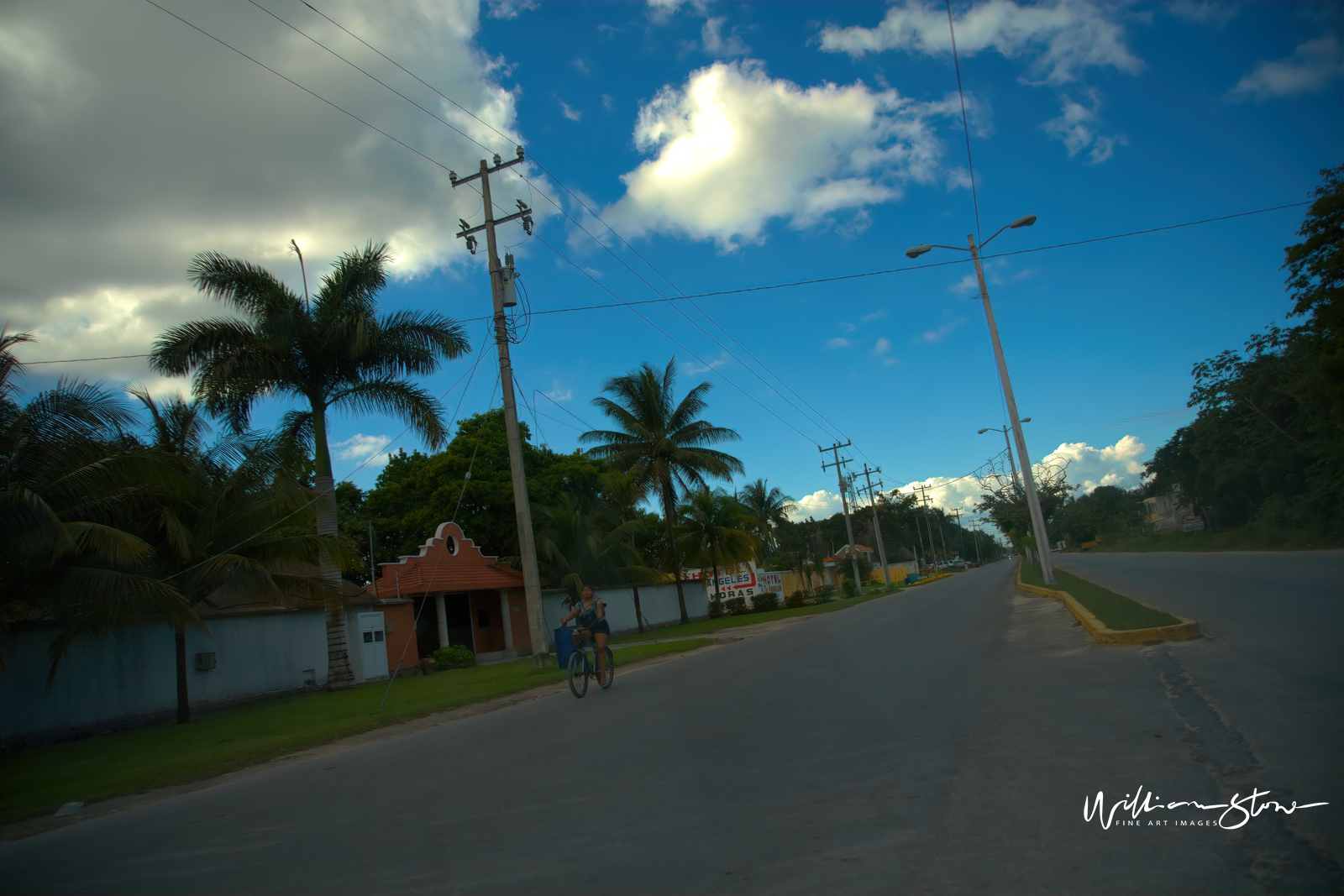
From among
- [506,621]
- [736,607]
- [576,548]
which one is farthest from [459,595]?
[736,607]

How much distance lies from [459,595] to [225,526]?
47.9 feet

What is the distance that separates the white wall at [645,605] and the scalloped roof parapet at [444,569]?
7.31ft

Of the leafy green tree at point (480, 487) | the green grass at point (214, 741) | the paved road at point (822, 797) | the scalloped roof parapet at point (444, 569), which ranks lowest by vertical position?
the paved road at point (822, 797)

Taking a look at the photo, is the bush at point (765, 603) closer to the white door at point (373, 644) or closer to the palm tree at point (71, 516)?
the white door at point (373, 644)

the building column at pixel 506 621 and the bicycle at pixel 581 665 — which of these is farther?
the building column at pixel 506 621

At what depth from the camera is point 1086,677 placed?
25.1 ft

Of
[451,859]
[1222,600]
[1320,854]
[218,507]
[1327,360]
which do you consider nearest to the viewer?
[1320,854]

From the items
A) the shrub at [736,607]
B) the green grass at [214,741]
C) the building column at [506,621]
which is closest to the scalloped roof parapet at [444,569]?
the building column at [506,621]

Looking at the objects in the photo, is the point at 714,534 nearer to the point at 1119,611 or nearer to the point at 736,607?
the point at 736,607

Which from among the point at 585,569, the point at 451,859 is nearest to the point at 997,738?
the point at 451,859

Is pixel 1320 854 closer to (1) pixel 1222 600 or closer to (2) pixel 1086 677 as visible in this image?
(2) pixel 1086 677

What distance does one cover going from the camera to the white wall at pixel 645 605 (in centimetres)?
3103

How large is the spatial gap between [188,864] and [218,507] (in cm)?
1260

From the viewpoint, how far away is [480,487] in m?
35.9
